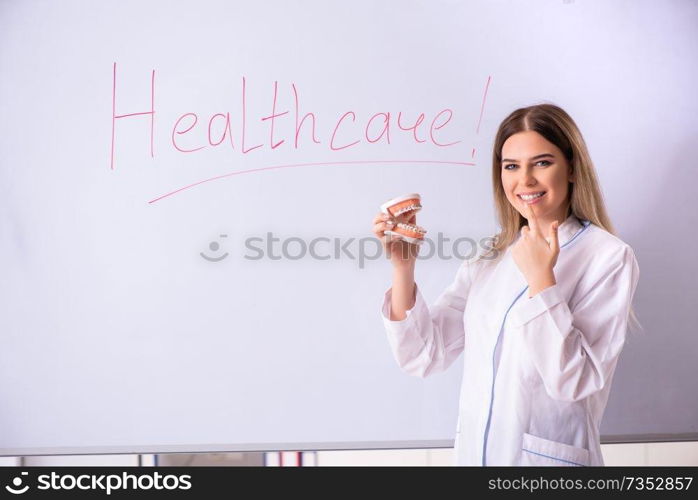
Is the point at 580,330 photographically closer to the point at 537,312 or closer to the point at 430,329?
the point at 537,312

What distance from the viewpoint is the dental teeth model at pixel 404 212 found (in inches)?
52.3

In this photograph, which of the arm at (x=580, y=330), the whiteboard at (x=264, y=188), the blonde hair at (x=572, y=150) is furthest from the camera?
the whiteboard at (x=264, y=188)

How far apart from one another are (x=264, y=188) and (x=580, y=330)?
75cm

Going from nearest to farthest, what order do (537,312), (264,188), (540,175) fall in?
1. (537,312)
2. (540,175)
3. (264,188)

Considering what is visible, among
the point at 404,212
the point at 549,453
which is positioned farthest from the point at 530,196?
the point at 549,453

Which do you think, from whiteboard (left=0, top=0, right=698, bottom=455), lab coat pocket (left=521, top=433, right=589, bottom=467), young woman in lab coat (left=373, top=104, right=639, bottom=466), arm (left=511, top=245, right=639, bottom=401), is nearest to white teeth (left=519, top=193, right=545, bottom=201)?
young woman in lab coat (left=373, top=104, right=639, bottom=466)

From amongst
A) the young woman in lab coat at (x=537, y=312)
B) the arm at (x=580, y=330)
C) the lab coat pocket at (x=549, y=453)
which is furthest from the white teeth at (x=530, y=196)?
the lab coat pocket at (x=549, y=453)

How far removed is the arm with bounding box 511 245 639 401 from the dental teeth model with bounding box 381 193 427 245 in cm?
24

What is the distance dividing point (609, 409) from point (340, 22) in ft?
3.61

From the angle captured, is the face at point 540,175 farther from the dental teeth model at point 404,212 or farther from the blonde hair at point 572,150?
the dental teeth model at point 404,212

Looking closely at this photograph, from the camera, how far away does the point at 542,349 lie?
1.19 metres

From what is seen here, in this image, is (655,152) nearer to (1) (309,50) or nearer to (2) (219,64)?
(1) (309,50)

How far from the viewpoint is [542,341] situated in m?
1.19

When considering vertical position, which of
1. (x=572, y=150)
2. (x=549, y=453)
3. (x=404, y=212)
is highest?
(x=572, y=150)
